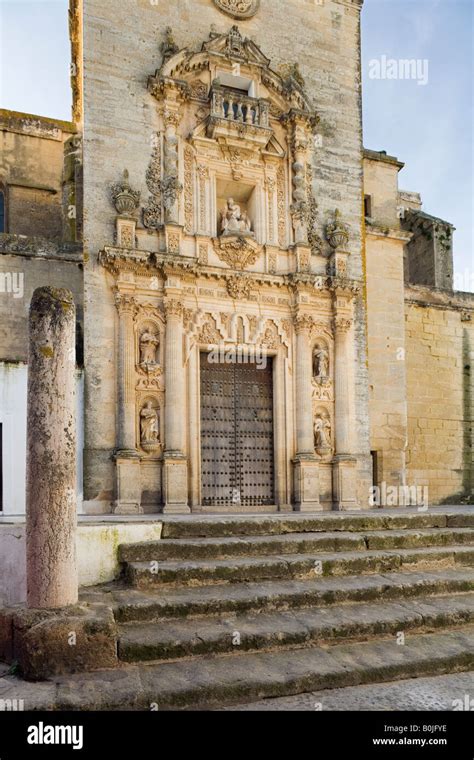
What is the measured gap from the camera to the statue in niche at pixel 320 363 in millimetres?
12891

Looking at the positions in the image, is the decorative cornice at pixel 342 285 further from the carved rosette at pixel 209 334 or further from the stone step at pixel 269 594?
the stone step at pixel 269 594

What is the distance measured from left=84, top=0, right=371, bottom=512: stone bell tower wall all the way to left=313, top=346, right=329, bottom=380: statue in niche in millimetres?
589

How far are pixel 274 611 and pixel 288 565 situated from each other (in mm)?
678

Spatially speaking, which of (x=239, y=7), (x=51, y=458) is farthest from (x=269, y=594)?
(x=239, y=7)

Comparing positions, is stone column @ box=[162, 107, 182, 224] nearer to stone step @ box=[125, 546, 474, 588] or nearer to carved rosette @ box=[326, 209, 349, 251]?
carved rosette @ box=[326, 209, 349, 251]

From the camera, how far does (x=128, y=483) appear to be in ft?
35.6

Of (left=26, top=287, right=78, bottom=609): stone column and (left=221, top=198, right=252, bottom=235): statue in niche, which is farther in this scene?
(left=221, top=198, right=252, bottom=235): statue in niche

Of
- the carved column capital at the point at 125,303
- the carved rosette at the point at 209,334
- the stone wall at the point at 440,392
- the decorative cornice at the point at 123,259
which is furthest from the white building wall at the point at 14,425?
the stone wall at the point at 440,392

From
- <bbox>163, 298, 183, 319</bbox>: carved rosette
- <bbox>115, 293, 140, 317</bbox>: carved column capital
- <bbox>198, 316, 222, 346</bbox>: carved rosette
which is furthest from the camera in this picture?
<bbox>198, 316, 222, 346</bbox>: carved rosette

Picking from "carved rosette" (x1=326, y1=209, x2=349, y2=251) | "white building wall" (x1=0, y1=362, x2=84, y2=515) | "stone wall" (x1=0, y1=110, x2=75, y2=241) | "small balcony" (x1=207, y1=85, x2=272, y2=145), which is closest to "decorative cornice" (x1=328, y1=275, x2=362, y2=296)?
"carved rosette" (x1=326, y1=209, x2=349, y2=251)

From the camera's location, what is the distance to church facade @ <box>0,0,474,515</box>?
446 inches

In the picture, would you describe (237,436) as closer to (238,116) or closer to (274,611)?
(238,116)
